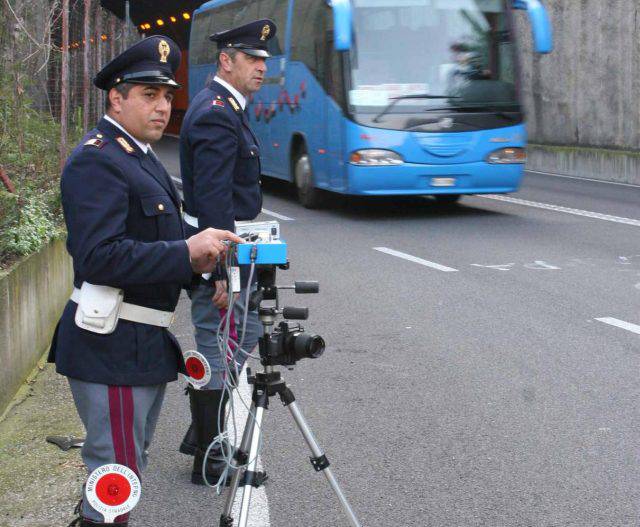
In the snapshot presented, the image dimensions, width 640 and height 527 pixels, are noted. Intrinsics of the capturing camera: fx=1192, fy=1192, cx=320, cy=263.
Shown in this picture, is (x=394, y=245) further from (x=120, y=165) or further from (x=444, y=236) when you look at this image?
(x=120, y=165)

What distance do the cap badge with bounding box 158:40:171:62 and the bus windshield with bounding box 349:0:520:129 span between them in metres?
10.8

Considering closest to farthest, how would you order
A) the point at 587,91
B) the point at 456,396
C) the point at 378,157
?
the point at 456,396, the point at 378,157, the point at 587,91

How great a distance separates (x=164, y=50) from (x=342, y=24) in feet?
35.2

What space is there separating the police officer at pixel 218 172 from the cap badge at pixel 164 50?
1.17m

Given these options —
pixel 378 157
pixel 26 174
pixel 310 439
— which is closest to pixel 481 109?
pixel 378 157

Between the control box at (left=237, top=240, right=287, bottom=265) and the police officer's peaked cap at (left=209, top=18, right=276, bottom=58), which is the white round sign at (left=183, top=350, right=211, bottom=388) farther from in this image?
the police officer's peaked cap at (left=209, top=18, right=276, bottom=58)

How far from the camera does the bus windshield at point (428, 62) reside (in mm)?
14375

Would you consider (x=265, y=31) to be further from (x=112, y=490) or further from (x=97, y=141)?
(x=112, y=490)

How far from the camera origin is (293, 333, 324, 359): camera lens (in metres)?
3.65

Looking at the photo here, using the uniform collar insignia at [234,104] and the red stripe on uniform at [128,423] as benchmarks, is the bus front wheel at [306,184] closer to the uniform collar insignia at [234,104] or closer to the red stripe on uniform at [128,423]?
the uniform collar insignia at [234,104]

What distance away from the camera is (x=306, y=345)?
3648 mm

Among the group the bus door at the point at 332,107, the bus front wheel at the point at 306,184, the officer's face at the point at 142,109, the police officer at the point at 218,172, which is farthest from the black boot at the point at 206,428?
the bus front wheel at the point at 306,184

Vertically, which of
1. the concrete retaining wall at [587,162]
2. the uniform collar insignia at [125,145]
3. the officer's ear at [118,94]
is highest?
the officer's ear at [118,94]

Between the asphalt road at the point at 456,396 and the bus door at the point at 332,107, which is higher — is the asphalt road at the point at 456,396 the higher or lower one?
the lower one
